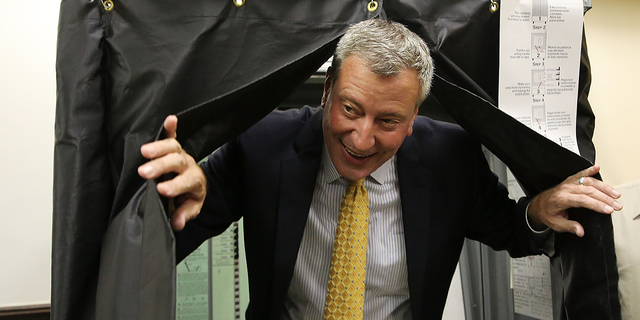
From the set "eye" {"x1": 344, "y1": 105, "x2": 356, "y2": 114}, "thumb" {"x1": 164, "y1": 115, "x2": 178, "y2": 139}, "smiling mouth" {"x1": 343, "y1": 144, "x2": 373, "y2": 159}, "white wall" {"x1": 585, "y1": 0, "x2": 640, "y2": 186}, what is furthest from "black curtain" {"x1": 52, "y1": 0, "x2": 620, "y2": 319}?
"white wall" {"x1": 585, "y1": 0, "x2": 640, "y2": 186}

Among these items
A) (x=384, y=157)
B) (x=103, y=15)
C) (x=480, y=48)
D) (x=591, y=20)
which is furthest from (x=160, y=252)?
(x=591, y=20)

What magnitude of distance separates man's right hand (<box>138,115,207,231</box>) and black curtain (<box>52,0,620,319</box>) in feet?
0.10

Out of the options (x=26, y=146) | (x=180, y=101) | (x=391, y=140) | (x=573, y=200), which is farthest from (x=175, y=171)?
(x=26, y=146)

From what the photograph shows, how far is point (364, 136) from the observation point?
128cm

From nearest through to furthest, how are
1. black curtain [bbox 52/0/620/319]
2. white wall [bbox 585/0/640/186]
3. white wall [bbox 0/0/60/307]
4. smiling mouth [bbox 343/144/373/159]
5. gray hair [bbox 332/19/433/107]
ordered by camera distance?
1. black curtain [bbox 52/0/620/319]
2. gray hair [bbox 332/19/433/107]
3. smiling mouth [bbox 343/144/373/159]
4. white wall [bbox 0/0/60/307]
5. white wall [bbox 585/0/640/186]

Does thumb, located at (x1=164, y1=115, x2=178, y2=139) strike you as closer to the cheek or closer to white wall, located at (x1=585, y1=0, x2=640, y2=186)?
the cheek

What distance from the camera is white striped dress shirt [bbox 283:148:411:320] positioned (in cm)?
154

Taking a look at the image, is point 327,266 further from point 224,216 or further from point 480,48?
point 480,48

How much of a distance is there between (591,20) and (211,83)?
6.99 ft

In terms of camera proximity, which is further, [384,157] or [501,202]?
[501,202]

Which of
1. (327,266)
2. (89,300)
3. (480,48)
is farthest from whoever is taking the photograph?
(327,266)

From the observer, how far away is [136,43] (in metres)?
1.20

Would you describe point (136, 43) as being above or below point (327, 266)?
above

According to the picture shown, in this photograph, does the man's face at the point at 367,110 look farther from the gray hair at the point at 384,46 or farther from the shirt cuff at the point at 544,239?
the shirt cuff at the point at 544,239
